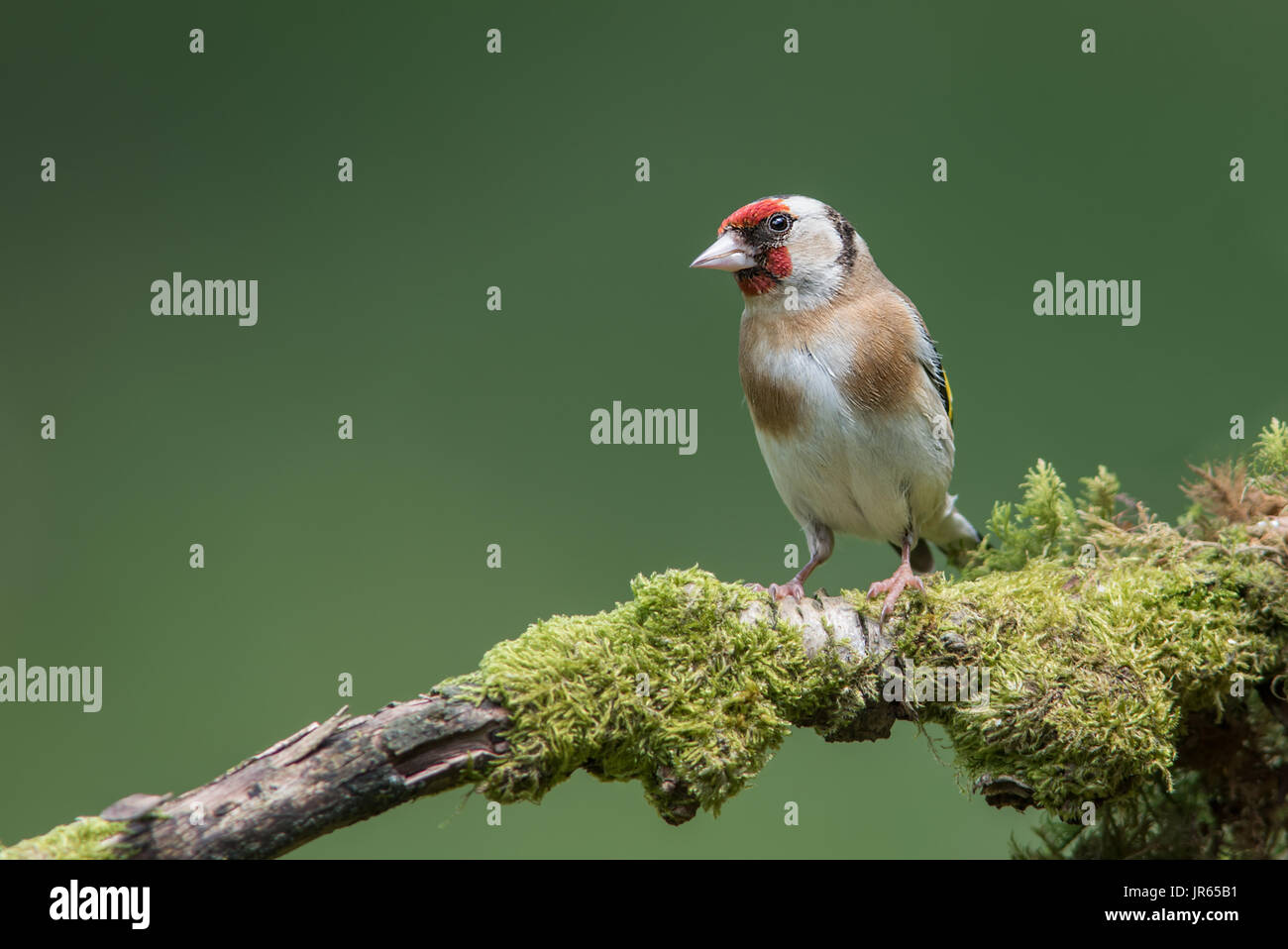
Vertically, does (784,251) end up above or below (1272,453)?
above

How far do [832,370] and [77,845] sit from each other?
200 cm

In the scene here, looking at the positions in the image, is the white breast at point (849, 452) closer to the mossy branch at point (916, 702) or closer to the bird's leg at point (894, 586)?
the bird's leg at point (894, 586)

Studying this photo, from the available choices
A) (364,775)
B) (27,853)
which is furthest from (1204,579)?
(27,853)

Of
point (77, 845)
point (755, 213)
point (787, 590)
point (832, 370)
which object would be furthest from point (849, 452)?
point (77, 845)

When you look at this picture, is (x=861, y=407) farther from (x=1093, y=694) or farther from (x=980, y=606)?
(x=1093, y=694)

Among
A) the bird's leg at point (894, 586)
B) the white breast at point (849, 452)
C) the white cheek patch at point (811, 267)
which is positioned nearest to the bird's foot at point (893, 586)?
the bird's leg at point (894, 586)

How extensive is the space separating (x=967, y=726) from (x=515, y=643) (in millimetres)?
977

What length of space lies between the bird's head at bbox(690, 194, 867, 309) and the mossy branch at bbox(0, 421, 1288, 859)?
2.94 feet

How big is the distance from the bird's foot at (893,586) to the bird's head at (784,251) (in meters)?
0.80

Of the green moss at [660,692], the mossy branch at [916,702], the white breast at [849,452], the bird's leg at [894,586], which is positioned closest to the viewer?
the mossy branch at [916,702]

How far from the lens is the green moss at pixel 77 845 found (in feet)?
6.22

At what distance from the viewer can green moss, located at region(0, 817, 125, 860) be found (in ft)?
6.22

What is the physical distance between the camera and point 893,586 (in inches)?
102

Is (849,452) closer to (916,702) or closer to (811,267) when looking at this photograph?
(811,267)
